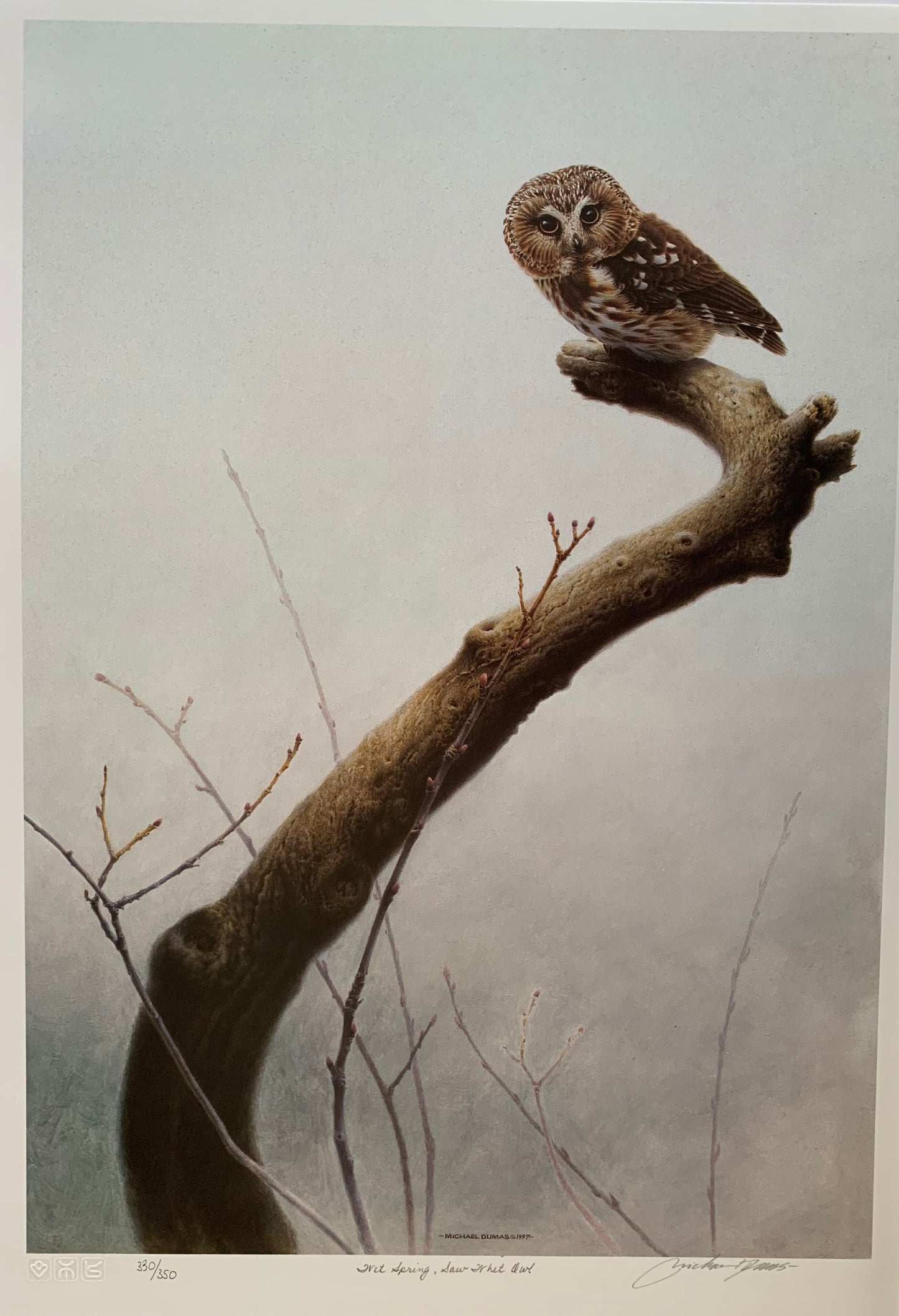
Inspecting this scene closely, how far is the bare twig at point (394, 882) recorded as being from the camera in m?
1.14

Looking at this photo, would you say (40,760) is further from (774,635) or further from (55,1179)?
(774,635)

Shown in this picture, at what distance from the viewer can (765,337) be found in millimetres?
1144

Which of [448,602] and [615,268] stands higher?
[615,268]

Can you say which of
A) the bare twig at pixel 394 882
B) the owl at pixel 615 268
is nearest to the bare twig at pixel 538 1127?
the bare twig at pixel 394 882

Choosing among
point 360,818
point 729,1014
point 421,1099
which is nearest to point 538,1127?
point 421,1099

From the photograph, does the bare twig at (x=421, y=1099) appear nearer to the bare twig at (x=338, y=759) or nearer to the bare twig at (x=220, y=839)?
the bare twig at (x=338, y=759)

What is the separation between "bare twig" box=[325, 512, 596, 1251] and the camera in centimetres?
114

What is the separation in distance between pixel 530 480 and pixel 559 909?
566mm

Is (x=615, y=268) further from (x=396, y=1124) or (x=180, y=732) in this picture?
(x=396, y=1124)

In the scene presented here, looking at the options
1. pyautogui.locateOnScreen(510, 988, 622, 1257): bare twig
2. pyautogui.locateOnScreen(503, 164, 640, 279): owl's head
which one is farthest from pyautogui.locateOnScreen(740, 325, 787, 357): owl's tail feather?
pyautogui.locateOnScreen(510, 988, 622, 1257): bare twig

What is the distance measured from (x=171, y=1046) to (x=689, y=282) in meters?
1.21

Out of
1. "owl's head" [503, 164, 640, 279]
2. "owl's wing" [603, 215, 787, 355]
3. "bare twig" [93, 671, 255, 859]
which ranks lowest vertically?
"bare twig" [93, 671, 255, 859]

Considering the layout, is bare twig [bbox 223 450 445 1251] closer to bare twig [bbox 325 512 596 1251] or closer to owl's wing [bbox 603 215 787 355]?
bare twig [bbox 325 512 596 1251]

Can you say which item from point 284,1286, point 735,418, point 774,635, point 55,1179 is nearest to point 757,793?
point 774,635
